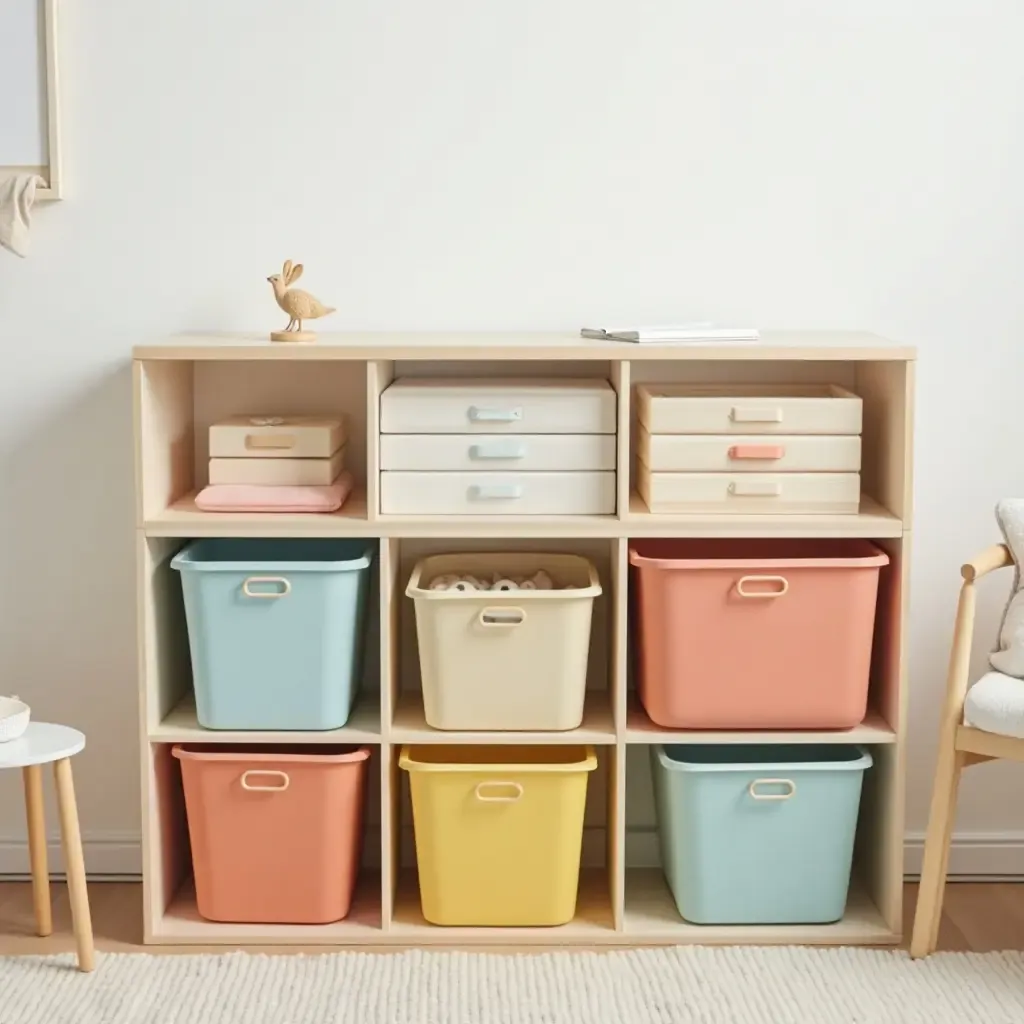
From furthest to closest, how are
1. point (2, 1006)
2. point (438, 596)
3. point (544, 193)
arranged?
point (544, 193) < point (438, 596) < point (2, 1006)

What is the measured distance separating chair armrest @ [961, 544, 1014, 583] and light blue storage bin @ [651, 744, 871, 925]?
38 cm

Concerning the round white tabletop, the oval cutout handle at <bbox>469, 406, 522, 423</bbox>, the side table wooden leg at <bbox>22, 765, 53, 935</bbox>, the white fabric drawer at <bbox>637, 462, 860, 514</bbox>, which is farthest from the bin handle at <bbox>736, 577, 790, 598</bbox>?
the side table wooden leg at <bbox>22, 765, 53, 935</bbox>

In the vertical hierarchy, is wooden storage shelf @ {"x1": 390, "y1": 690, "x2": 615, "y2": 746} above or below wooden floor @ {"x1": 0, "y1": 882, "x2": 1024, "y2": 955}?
above

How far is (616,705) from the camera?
2.65m

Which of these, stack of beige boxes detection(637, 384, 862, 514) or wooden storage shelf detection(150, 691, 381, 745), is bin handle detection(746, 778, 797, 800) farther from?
wooden storage shelf detection(150, 691, 381, 745)

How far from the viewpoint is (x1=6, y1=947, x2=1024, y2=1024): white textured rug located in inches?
94.1

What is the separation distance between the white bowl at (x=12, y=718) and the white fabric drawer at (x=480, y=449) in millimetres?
752

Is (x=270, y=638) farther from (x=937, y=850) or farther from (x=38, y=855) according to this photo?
(x=937, y=850)

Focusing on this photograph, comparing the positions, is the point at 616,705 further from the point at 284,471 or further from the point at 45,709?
the point at 45,709

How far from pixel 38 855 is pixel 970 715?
1.66 m

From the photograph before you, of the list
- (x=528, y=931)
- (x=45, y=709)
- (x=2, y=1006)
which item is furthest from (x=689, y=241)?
(x=2, y=1006)

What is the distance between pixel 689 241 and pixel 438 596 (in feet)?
2.85

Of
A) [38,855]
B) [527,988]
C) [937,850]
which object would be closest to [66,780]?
[38,855]

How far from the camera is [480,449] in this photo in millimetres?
2605
